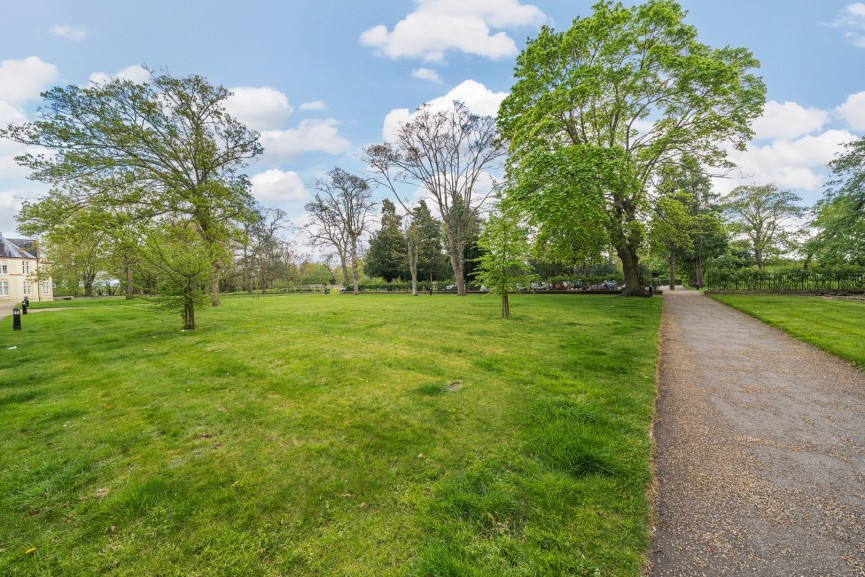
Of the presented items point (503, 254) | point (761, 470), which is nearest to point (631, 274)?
point (503, 254)

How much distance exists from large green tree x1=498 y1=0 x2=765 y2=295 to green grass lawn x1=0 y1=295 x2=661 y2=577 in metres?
8.38

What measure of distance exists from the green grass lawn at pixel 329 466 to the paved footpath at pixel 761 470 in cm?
27

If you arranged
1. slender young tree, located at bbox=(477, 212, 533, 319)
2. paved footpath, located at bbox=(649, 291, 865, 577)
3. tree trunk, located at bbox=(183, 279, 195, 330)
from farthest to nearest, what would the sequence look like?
slender young tree, located at bbox=(477, 212, 533, 319) < tree trunk, located at bbox=(183, 279, 195, 330) < paved footpath, located at bbox=(649, 291, 865, 577)

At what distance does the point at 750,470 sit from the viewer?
120 inches

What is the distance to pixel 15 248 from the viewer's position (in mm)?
40375

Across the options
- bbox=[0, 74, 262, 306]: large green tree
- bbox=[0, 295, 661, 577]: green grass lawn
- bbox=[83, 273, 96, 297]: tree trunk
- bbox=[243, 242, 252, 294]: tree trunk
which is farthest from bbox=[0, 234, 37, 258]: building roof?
bbox=[0, 295, 661, 577]: green grass lawn

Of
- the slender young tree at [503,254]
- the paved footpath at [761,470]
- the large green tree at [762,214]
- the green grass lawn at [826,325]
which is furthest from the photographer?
the large green tree at [762,214]

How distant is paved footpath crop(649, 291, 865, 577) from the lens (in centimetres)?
214

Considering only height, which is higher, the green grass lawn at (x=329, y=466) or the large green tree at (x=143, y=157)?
the large green tree at (x=143, y=157)

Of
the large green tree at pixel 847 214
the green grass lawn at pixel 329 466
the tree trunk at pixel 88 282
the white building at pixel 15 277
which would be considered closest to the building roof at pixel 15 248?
the white building at pixel 15 277

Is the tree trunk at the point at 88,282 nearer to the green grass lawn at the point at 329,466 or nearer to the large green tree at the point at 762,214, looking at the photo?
the green grass lawn at the point at 329,466

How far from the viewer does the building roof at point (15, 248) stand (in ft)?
126

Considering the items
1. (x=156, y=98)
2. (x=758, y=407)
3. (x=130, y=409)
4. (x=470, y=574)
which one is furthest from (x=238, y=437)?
(x=156, y=98)

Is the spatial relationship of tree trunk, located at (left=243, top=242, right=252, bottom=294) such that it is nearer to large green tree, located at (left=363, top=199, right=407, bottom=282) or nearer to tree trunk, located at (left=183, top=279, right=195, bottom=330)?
large green tree, located at (left=363, top=199, right=407, bottom=282)
